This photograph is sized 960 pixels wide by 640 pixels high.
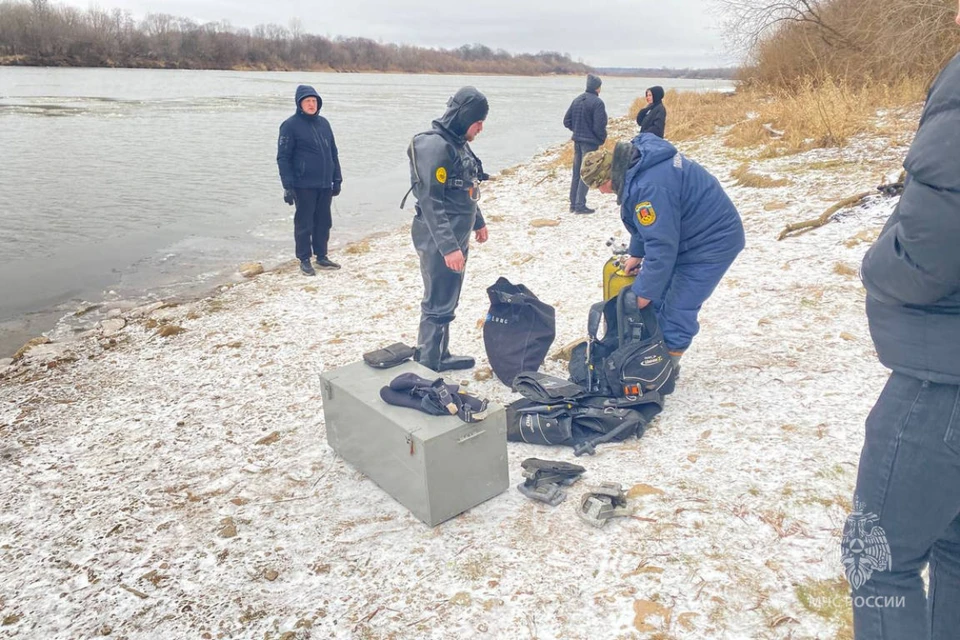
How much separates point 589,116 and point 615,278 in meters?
5.95

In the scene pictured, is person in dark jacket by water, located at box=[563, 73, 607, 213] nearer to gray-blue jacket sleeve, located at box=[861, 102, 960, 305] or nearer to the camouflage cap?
the camouflage cap

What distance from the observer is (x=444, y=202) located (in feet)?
14.7

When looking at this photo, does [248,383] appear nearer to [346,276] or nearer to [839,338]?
[346,276]

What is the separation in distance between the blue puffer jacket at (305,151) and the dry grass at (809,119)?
7.66 m

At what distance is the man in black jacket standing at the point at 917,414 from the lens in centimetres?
154

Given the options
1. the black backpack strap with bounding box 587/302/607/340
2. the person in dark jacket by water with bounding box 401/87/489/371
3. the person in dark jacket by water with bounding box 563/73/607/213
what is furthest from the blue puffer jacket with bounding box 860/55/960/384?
the person in dark jacket by water with bounding box 563/73/607/213

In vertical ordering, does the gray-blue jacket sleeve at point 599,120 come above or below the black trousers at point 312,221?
above

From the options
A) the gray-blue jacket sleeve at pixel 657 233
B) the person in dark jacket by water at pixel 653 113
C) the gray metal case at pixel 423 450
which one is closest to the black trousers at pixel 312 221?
the gray metal case at pixel 423 450

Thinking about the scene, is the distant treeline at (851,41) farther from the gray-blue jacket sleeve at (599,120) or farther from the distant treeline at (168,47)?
the distant treeline at (168,47)

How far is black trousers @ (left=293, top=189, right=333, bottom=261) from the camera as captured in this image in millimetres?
7648

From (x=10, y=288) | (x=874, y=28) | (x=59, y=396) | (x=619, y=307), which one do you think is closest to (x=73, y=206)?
(x=10, y=288)

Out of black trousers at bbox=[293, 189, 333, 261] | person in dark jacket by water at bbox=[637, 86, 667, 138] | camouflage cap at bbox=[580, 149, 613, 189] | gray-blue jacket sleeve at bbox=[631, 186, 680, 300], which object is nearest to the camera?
gray-blue jacket sleeve at bbox=[631, 186, 680, 300]

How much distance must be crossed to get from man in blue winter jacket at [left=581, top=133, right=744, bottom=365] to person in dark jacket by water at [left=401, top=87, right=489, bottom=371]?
0.83 metres

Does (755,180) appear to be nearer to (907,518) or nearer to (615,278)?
(615,278)
